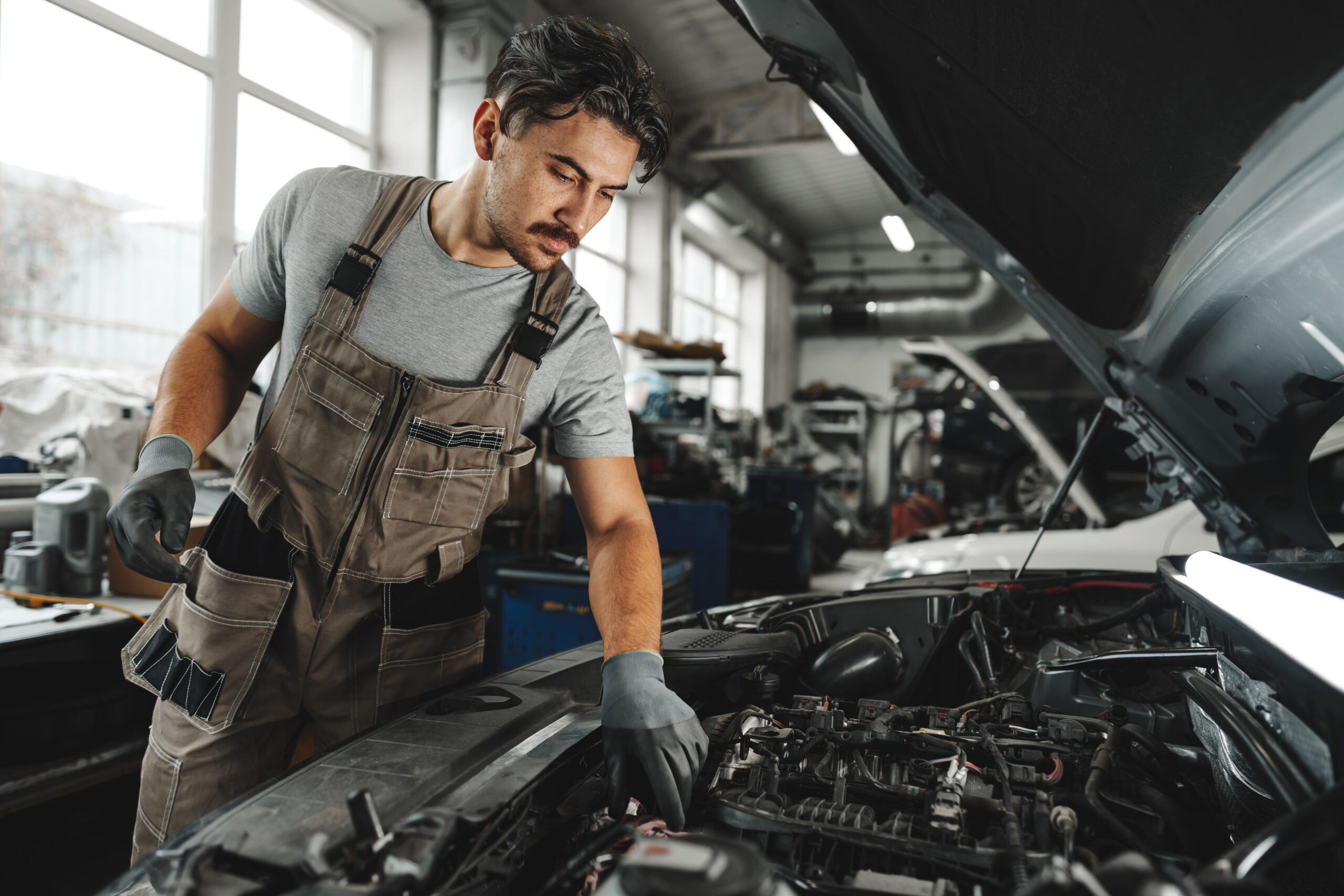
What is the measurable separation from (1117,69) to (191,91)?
4074mm

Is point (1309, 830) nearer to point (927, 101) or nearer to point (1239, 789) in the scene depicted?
point (1239, 789)

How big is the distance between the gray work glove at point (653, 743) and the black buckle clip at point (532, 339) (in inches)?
20.1

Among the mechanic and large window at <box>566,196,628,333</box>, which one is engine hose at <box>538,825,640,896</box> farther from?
large window at <box>566,196,628,333</box>

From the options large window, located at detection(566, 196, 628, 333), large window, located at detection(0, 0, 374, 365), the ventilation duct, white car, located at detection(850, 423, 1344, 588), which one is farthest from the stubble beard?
the ventilation duct

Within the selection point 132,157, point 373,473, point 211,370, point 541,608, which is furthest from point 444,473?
point 132,157

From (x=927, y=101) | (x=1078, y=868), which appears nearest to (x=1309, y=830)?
(x=1078, y=868)

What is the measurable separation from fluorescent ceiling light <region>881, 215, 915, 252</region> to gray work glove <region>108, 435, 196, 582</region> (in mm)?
8522

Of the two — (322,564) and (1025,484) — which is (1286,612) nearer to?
(322,564)

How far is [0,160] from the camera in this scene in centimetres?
292

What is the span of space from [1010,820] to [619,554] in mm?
663

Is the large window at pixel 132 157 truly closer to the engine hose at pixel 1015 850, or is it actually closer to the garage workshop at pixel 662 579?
the garage workshop at pixel 662 579

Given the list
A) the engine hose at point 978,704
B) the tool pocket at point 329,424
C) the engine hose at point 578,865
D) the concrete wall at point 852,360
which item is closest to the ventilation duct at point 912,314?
the concrete wall at point 852,360

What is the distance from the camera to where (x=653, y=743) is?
2.99 feet

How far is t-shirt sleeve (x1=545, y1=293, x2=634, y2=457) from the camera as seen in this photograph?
4.39 feet
